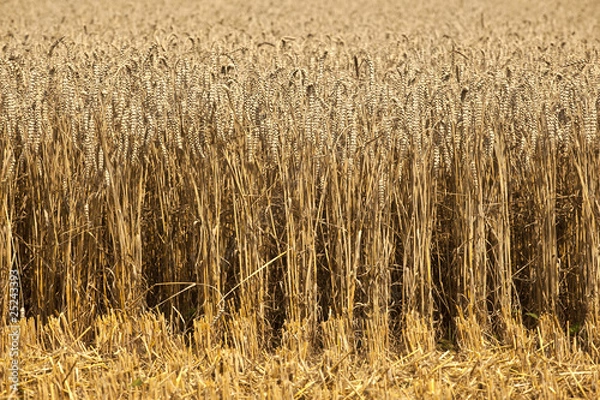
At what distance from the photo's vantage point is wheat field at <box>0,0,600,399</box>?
290 centimetres

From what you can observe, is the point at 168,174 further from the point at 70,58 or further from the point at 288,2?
the point at 288,2

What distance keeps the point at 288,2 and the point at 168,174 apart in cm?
1236

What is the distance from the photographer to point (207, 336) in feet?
9.60

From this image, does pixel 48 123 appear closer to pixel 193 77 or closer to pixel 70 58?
pixel 193 77

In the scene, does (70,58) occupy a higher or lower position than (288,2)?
lower

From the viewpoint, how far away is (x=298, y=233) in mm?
2951

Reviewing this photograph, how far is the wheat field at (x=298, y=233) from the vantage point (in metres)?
2.90

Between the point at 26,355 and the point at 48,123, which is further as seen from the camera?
the point at 48,123

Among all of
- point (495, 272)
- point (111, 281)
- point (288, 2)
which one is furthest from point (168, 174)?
point (288, 2)

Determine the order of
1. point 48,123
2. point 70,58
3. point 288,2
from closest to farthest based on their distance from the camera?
point 48,123 → point 70,58 → point 288,2

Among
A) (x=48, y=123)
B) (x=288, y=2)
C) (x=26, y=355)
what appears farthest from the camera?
(x=288, y=2)

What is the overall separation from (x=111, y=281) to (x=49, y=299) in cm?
24

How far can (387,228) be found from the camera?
308cm

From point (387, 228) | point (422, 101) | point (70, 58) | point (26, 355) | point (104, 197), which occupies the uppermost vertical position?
point (70, 58)
